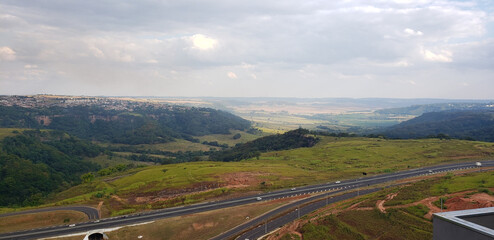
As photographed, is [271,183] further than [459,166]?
No

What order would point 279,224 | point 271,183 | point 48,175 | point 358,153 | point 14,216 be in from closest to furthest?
point 279,224, point 14,216, point 271,183, point 358,153, point 48,175

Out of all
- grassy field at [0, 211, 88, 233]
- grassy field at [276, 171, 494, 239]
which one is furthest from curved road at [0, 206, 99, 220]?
grassy field at [276, 171, 494, 239]

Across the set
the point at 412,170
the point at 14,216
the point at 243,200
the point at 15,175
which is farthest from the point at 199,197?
the point at 15,175

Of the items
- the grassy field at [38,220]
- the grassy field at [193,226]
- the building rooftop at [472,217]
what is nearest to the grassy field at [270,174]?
the grassy field at [38,220]

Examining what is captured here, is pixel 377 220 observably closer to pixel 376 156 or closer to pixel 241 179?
pixel 241 179

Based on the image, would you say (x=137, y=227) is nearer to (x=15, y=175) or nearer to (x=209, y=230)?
(x=209, y=230)

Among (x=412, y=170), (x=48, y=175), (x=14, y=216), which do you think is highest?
(x=412, y=170)

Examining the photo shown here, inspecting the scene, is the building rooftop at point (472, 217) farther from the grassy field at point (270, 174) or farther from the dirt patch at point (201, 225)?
the grassy field at point (270, 174)
